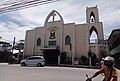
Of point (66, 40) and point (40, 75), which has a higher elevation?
point (66, 40)

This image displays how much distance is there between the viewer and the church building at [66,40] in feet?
129

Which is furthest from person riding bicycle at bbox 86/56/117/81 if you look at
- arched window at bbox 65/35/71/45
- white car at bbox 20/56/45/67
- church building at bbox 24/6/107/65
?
arched window at bbox 65/35/71/45

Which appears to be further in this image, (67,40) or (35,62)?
(67,40)

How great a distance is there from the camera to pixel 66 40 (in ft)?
140

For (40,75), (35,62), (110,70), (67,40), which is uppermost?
(67,40)

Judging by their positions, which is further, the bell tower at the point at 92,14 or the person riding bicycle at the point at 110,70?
the bell tower at the point at 92,14

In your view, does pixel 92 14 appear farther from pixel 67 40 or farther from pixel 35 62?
pixel 35 62

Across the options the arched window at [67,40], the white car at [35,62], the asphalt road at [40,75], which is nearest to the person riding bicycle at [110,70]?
the asphalt road at [40,75]

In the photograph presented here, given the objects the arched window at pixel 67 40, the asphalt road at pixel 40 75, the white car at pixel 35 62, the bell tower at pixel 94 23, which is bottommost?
the asphalt road at pixel 40 75

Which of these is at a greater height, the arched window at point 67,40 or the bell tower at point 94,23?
the bell tower at point 94,23

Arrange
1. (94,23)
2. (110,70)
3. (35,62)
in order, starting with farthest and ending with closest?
1. (94,23)
2. (35,62)
3. (110,70)

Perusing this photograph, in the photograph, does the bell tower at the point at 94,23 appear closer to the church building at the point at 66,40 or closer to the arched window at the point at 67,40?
the church building at the point at 66,40

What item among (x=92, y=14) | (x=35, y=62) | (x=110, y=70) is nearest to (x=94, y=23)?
(x=92, y=14)

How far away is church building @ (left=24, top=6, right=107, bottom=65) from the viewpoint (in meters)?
39.4
